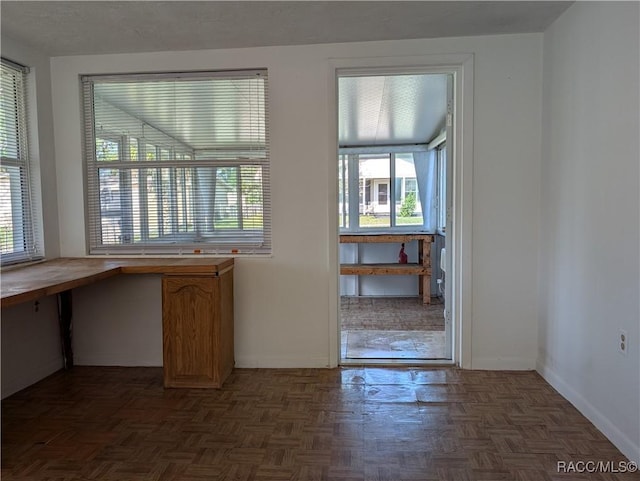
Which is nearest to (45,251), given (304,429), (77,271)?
(77,271)

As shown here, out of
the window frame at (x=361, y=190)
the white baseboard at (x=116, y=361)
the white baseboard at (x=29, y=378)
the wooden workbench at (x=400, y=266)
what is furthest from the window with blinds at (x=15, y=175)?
the window frame at (x=361, y=190)

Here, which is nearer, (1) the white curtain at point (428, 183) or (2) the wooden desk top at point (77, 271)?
(2) the wooden desk top at point (77, 271)

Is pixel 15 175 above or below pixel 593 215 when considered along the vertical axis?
above

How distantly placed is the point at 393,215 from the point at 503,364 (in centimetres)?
344

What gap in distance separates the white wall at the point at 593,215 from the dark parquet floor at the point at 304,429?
21 centimetres

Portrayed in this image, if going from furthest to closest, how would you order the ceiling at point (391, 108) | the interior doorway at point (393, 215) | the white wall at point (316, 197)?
the interior doorway at point (393, 215), the ceiling at point (391, 108), the white wall at point (316, 197)

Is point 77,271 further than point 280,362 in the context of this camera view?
No

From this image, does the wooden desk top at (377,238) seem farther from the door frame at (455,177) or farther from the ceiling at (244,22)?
the ceiling at (244,22)

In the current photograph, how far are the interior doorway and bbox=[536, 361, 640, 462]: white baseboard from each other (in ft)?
→ 2.80

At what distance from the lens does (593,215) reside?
2311 mm

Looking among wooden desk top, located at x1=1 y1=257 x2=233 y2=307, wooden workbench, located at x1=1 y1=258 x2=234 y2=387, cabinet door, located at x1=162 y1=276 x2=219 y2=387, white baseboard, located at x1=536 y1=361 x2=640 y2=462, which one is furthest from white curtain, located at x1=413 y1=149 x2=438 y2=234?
cabinet door, located at x1=162 y1=276 x2=219 y2=387

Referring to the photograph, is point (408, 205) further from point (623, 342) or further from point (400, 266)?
point (623, 342)

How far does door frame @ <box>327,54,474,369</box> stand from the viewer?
2986mm

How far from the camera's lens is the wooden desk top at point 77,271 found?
7.00ft
